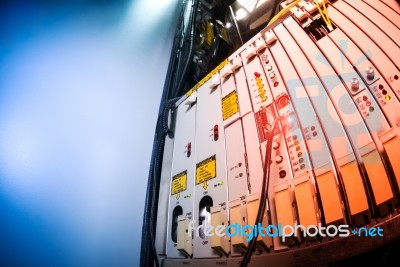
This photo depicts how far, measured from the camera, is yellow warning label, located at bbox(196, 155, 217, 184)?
46.3 inches

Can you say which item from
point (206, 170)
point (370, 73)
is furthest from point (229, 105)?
point (370, 73)

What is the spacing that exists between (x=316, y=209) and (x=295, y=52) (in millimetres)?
706

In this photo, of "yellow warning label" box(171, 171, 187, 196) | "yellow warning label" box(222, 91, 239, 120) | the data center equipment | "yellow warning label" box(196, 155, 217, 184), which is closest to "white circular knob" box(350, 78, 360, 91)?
the data center equipment

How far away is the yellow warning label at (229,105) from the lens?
48.3 inches

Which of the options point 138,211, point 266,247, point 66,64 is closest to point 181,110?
point 138,211

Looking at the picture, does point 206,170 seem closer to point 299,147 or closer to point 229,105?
point 229,105

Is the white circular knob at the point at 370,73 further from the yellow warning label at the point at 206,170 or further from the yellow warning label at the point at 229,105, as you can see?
the yellow warning label at the point at 206,170

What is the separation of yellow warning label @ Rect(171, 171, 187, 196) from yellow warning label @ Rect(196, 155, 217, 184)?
0.12 metres

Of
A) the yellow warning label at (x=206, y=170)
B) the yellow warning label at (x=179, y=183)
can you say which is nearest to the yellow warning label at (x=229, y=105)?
the yellow warning label at (x=206, y=170)

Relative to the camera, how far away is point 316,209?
694 millimetres

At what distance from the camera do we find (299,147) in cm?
84

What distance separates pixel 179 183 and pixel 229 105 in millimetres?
565

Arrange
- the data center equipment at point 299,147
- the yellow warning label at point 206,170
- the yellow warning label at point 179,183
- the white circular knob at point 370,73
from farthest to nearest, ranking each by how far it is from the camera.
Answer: the yellow warning label at point 179,183
the yellow warning label at point 206,170
the white circular knob at point 370,73
the data center equipment at point 299,147

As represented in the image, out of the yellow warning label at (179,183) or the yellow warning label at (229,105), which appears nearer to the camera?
the yellow warning label at (229,105)
